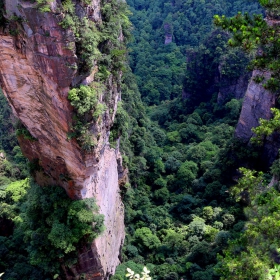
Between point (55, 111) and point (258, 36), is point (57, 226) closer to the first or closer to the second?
point (55, 111)

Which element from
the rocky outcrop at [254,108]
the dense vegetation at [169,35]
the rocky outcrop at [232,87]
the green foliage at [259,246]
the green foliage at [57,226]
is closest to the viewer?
the green foliage at [259,246]

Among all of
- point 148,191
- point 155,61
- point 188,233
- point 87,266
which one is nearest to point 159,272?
point 188,233

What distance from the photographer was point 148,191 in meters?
30.9

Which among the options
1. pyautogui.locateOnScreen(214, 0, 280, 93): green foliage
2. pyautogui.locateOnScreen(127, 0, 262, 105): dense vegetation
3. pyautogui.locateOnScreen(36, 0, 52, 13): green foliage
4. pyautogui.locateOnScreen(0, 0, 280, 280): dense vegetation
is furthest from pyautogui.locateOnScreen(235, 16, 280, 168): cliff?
pyautogui.locateOnScreen(127, 0, 262, 105): dense vegetation

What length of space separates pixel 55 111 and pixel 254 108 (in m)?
18.2

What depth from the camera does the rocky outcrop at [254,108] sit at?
25.9 m

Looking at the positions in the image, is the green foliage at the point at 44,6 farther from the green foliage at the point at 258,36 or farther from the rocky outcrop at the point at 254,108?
the rocky outcrop at the point at 254,108

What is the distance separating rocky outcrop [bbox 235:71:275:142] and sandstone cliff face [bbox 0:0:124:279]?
12935 millimetres

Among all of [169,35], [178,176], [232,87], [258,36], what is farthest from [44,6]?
[169,35]

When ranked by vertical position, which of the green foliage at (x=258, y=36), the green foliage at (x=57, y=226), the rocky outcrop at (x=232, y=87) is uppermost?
the rocky outcrop at (x=232, y=87)

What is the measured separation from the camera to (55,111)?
46.8 ft

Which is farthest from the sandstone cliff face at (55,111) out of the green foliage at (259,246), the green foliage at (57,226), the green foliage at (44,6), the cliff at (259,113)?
the cliff at (259,113)

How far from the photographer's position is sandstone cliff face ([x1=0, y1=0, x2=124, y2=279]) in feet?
41.8

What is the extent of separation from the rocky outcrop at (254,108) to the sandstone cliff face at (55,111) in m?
12.9
